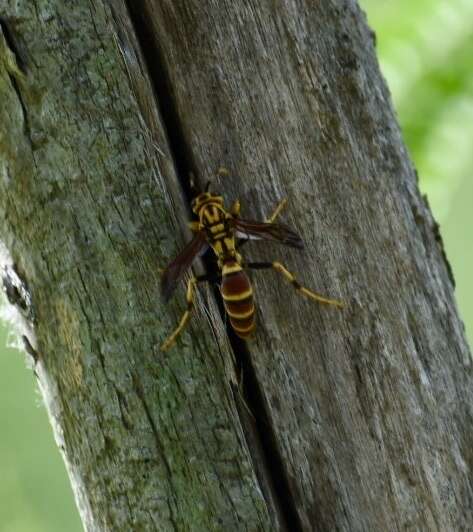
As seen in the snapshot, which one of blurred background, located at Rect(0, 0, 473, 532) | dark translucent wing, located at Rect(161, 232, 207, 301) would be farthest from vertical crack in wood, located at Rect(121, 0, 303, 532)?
blurred background, located at Rect(0, 0, 473, 532)

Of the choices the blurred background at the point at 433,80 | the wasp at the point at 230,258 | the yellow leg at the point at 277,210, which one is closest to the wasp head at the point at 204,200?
the wasp at the point at 230,258

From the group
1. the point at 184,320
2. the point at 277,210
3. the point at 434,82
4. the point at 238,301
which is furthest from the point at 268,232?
the point at 434,82

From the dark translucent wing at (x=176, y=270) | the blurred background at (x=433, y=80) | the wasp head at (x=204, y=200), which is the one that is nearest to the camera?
the dark translucent wing at (x=176, y=270)

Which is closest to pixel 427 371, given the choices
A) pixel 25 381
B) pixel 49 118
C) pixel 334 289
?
pixel 334 289

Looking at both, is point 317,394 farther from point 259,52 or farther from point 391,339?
point 259,52

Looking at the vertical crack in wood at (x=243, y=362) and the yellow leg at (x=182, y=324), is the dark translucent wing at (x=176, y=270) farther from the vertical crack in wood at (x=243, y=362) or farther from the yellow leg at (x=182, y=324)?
the vertical crack in wood at (x=243, y=362)

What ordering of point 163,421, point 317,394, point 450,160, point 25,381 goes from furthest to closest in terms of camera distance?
point 25,381, point 450,160, point 317,394, point 163,421

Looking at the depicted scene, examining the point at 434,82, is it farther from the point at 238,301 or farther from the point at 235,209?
the point at 238,301

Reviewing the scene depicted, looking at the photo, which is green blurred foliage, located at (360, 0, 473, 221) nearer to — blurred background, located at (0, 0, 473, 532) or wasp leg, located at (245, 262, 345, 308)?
blurred background, located at (0, 0, 473, 532)
